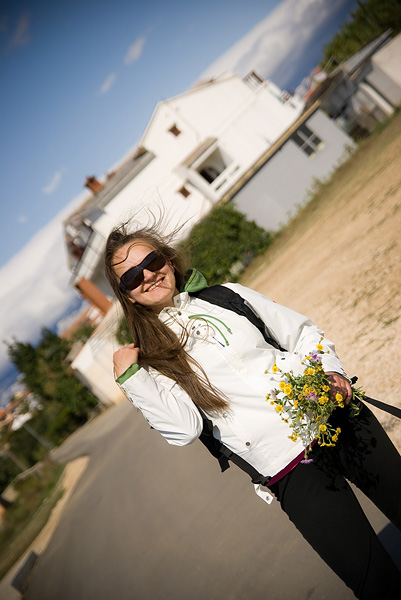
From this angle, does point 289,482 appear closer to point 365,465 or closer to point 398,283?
point 365,465

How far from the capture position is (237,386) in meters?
2.13

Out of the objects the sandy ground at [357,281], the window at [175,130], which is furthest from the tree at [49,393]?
the window at [175,130]

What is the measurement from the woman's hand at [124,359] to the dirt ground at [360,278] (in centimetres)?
286

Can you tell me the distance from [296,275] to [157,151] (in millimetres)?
20444

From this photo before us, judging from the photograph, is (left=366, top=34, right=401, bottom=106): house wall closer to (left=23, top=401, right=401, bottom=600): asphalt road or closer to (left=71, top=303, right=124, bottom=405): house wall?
(left=71, top=303, right=124, bottom=405): house wall

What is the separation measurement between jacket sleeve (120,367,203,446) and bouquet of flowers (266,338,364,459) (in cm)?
46

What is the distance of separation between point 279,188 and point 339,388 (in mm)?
22897

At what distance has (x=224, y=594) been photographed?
3.92 metres

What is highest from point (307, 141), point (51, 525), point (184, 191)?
point (184, 191)

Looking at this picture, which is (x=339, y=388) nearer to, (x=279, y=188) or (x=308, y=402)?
(x=308, y=402)

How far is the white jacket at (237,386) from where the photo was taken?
2088mm

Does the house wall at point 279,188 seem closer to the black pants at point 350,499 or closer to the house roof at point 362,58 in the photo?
the house roof at point 362,58

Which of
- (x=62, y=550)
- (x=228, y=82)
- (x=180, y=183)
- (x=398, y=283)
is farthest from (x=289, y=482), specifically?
(x=228, y=82)

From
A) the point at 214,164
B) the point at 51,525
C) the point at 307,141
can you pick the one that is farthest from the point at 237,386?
the point at 214,164
